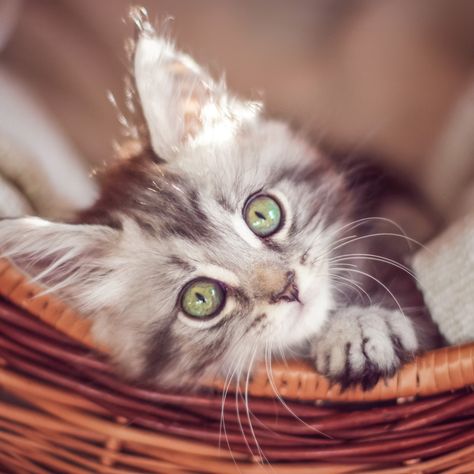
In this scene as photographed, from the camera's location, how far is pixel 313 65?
135 centimetres

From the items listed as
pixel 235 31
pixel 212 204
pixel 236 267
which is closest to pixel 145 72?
pixel 212 204

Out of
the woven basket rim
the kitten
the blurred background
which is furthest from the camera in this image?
the blurred background

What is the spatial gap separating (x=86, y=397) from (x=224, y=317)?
22 cm

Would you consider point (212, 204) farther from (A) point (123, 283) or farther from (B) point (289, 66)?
(B) point (289, 66)

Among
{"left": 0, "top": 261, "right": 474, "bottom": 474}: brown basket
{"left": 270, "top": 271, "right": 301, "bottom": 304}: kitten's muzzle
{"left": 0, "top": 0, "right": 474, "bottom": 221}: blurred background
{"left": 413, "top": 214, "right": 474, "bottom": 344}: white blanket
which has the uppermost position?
{"left": 0, "top": 0, "right": 474, "bottom": 221}: blurred background

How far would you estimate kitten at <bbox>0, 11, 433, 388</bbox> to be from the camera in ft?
2.59

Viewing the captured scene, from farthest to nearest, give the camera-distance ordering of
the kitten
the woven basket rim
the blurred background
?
the blurred background → the kitten → the woven basket rim

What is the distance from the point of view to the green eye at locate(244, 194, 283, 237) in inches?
32.6

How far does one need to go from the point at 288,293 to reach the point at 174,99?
0.37 meters

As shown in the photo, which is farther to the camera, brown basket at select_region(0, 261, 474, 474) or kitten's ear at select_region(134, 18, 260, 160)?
kitten's ear at select_region(134, 18, 260, 160)

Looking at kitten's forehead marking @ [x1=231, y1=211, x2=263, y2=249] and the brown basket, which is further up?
kitten's forehead marking @ [x1=231, y1=211, x2=263, y2=249]

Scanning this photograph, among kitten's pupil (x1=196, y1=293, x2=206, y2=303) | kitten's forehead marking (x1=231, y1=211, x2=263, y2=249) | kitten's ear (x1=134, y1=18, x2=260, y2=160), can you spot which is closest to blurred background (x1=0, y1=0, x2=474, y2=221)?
kitten's ear (x1=134, y1=18, x2=260, y2=160)

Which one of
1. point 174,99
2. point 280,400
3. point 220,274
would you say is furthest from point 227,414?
point 174,99

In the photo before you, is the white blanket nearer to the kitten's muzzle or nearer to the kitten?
the kitten
